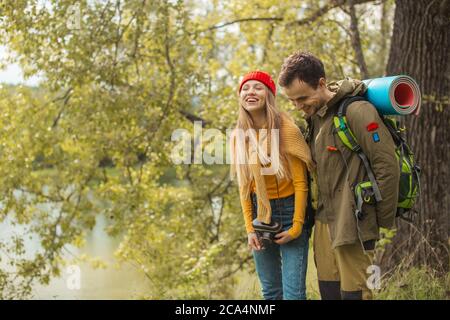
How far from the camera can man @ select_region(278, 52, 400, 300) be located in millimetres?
2648

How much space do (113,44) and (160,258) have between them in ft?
9.70

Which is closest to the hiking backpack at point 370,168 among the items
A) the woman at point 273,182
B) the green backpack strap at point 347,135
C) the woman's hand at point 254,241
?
the green backpack strap at point 347,135

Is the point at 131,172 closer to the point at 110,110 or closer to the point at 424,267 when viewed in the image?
the point at 110,110

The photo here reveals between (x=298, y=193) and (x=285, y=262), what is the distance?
0.37 m

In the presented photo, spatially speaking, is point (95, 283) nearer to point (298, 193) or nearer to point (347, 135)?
point (298, 193)

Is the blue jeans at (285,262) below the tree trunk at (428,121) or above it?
below

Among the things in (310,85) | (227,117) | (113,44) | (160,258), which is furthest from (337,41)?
(310,85)

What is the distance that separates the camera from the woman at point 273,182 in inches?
117

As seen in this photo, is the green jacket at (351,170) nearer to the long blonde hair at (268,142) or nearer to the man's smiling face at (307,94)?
the man's smiling face at (307,94)

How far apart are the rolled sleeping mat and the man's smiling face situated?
22 centimetres

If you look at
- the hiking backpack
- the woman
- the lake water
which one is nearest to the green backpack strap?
the hiking backpack

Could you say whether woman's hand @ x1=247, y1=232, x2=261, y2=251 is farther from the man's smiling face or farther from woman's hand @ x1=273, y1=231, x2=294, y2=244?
the man's smiling face

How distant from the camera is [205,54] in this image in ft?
24.0

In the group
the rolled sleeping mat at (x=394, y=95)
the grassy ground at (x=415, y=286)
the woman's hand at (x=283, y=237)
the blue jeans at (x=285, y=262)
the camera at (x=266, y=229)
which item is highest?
the rolled sleeping mat at (x=394, y=95)
